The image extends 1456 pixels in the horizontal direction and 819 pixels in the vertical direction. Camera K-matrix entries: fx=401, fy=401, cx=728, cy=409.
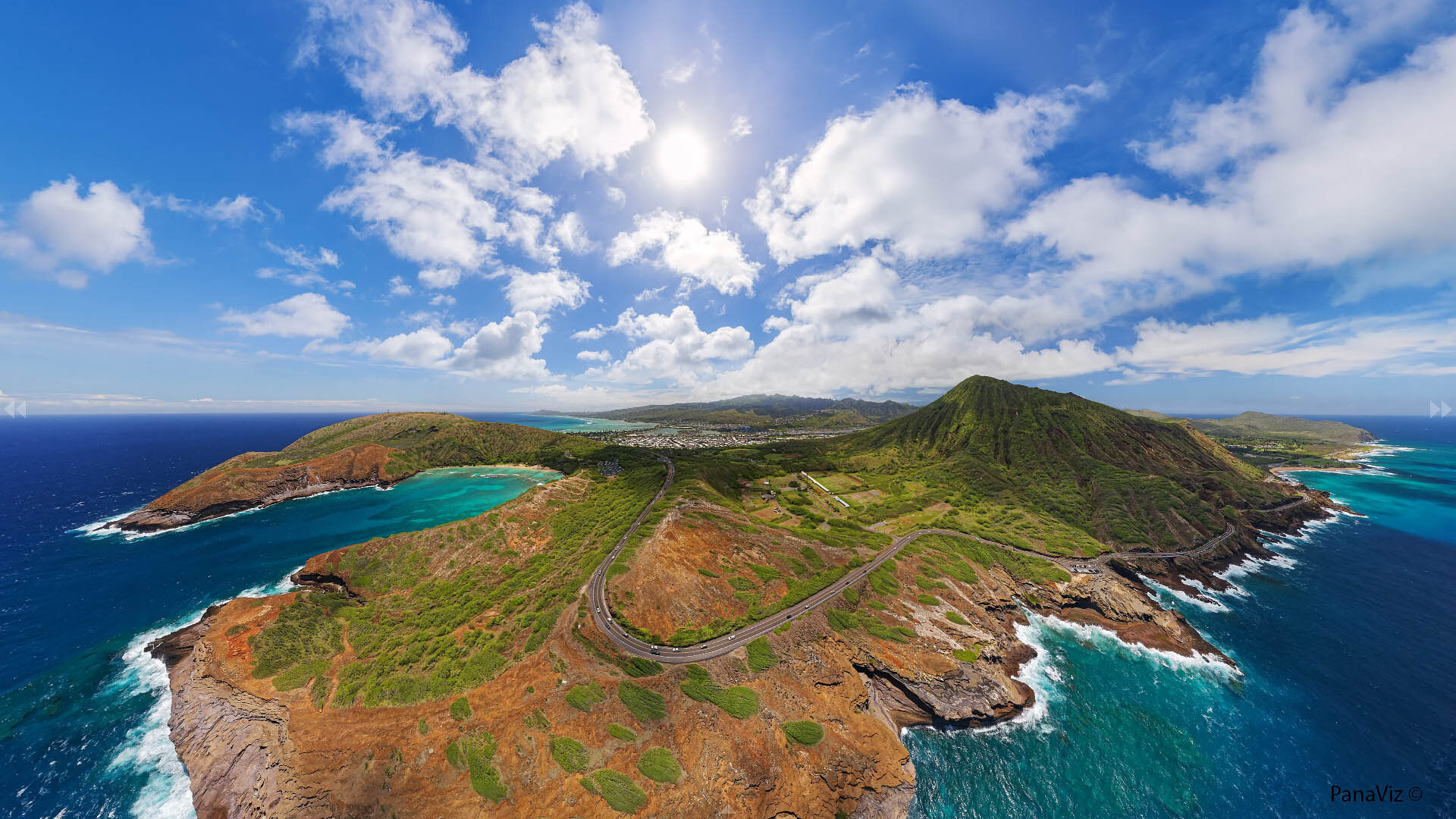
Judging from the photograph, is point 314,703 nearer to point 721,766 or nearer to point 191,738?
point 191,738

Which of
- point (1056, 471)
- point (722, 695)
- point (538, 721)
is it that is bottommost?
point (722, 695)

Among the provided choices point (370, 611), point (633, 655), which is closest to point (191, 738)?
point (370, 611)

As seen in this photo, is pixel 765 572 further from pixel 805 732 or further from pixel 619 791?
pixel 619 791

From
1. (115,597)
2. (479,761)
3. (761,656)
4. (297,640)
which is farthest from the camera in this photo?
(115,597)

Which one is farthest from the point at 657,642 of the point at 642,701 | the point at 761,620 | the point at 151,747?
the point at 151,747

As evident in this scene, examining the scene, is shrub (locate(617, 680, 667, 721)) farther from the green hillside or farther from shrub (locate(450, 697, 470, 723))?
the green hillside

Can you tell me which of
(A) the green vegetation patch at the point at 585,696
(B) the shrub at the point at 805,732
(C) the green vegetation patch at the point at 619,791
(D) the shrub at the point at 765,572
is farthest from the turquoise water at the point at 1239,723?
(A) the green vegetation patch at the point at 585,696
